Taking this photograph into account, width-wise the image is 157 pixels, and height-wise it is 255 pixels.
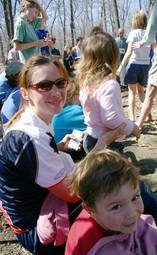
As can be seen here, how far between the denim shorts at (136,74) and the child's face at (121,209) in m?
3.96

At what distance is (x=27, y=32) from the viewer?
14.2 feet

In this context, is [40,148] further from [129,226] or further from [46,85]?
[129,226]

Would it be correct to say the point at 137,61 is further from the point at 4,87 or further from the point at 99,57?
the point at 99,57

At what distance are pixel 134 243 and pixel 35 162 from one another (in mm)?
557

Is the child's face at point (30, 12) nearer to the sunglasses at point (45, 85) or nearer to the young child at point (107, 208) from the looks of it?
the sunglasses at point (45, 85)

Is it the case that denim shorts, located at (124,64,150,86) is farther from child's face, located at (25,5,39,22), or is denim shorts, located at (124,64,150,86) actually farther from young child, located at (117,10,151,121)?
child's face, located at (25,5,39,22)

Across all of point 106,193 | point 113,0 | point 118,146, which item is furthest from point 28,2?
point 113,0

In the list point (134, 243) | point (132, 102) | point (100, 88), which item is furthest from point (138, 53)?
point (134, 243)

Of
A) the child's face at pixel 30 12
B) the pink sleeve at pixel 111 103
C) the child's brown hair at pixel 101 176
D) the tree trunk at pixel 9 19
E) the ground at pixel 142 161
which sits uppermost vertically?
the child's face at pixel 30 12

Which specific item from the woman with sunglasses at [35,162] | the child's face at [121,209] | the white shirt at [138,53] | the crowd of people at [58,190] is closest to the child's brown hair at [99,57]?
the crowd of people at [58,190]

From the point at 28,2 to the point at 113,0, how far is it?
10.9 metres

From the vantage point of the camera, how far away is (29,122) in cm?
182

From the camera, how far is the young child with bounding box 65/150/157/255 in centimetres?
146

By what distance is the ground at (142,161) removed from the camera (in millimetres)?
2475
